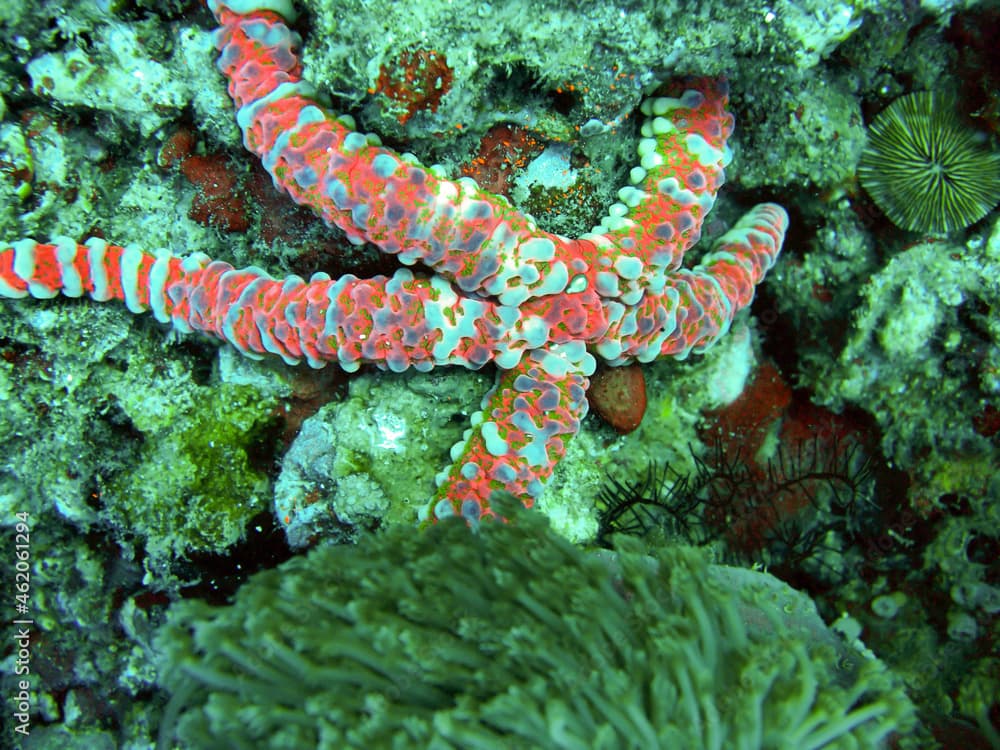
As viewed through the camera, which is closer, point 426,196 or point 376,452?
point 426,196

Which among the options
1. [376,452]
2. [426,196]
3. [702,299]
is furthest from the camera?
[376,452]

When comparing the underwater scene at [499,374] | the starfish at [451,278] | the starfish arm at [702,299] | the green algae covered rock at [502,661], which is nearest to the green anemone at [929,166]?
the underwater scene at [499,374]

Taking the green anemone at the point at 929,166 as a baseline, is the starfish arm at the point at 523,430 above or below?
below

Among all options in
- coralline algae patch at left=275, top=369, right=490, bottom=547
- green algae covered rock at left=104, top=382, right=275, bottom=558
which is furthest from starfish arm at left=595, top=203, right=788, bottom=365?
green algae covered rock at left=104, top=382, right=275, bottom=558

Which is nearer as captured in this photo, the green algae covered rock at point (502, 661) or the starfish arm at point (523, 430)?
the green algae covered rock at point (502, 661)

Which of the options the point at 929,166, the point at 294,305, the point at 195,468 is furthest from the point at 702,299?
the point at 195,468

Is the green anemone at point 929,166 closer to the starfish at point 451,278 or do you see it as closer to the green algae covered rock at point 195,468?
the starfish at point 451,278

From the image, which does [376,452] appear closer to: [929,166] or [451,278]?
[451,278]
